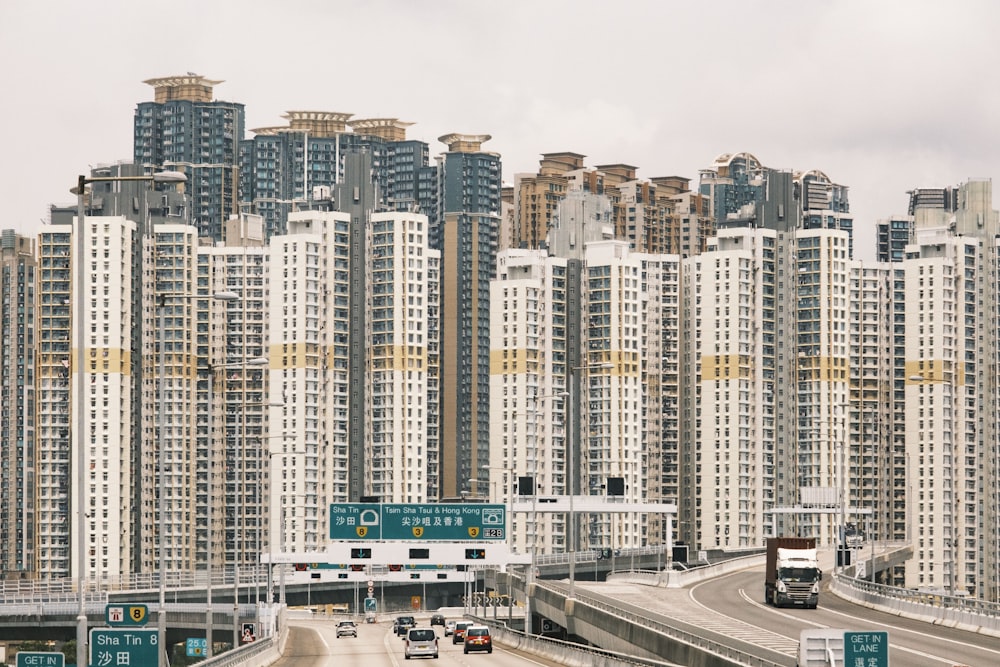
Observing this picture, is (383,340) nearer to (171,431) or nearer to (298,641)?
(171,431)

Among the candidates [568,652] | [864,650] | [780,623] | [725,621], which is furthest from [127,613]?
[780,623]

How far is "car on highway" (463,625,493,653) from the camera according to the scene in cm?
7762

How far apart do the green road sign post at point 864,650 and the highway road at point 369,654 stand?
92.4ft

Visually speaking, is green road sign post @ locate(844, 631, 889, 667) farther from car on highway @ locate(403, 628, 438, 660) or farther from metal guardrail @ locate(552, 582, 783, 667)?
car on highway @ locate(403, 628, 438, 660)

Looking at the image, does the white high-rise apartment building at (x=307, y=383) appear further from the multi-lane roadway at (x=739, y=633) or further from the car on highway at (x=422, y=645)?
the car on highway at (x=422, y=645)

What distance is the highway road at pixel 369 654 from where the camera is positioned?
226ft

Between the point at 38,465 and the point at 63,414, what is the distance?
6188 millimetres

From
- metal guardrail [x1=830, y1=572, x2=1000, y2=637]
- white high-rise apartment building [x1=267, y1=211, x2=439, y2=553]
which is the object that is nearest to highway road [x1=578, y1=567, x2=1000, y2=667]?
metal guardrail [x1=830, y1=572, x2=1000, y2=637]

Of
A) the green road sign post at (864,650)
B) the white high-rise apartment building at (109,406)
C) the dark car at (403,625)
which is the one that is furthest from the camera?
the white high-rise apartment building at (109,406)

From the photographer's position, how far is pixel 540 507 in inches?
6422

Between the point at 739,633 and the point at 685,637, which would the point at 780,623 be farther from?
the point at 685,637

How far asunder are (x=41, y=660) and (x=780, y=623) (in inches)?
1777

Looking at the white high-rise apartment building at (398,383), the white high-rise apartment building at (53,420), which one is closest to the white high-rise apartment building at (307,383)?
the white high-rise apartment building at (398,383)

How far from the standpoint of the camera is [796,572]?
83.2 m
